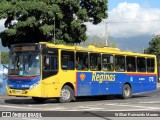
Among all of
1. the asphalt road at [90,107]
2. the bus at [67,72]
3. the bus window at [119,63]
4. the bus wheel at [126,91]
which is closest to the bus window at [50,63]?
the bus at [67,72]

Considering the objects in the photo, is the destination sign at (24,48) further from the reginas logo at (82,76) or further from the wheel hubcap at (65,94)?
the reginas logo at (82,76)

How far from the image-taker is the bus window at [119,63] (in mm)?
26062

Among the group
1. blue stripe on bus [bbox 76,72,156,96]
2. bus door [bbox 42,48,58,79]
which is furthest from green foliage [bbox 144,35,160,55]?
bus door [bbox 42,48,58,79]

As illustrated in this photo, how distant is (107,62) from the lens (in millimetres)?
25359

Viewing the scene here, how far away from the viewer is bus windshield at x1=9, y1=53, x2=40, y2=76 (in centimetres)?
2106

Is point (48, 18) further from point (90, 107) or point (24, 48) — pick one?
point (90, 107)

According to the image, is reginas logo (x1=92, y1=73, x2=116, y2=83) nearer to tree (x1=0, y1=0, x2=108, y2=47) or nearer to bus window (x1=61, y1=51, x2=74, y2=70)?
bus window (x1=61, y1=51, x2=74, y2=70)

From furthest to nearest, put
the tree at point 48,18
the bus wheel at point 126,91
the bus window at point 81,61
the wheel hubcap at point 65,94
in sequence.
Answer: the tree at point 48,18
the bus wheel at point 126,91
the bus window at point 81,61
the wheel hubcap at point 65,94

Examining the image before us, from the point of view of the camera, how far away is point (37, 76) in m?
20.9

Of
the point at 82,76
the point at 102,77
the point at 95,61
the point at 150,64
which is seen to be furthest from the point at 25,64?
the point at 150,64

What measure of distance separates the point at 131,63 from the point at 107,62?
2.57m

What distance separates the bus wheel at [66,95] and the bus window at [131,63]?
18.3ft

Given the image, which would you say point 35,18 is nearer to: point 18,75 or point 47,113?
point 18,75

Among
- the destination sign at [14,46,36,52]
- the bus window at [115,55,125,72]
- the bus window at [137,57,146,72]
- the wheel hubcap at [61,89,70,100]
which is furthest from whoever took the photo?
the bus window at [137,57,146,72]
